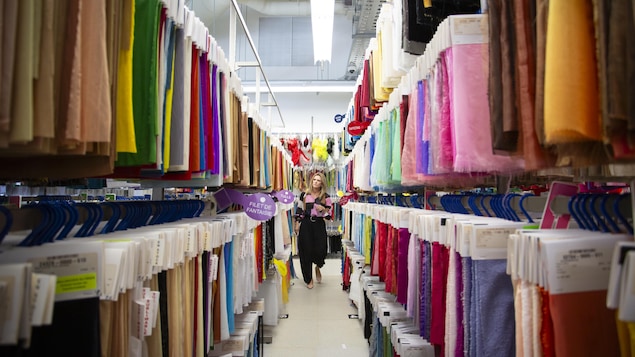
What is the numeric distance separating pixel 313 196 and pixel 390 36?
4583 millimetres

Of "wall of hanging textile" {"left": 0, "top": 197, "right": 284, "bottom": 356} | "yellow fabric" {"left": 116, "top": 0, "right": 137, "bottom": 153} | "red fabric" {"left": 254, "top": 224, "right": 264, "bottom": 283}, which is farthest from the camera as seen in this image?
"red fabric" {"left": 254, "top": 224, "right": 264, "bottom": 283}

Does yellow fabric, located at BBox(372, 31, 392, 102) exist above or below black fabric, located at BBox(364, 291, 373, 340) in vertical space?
above

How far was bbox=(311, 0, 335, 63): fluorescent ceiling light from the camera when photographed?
5389 mm

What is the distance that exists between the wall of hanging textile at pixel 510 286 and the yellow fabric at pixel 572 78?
0.24m

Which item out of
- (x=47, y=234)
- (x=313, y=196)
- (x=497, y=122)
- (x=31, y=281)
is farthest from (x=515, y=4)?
(x=313, y=196)

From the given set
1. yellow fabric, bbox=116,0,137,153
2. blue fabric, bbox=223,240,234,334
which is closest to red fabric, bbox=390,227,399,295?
blue fabric, bbox=223,240,234,334

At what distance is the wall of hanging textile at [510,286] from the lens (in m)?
0.96

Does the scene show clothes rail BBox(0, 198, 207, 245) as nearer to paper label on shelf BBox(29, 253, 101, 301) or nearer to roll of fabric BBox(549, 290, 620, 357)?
paper label on shelf BBox(29, 253, 101, 301)

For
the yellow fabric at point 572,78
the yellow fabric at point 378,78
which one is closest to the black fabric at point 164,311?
the yellow fabric at point 572,78

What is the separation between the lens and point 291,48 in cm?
1027

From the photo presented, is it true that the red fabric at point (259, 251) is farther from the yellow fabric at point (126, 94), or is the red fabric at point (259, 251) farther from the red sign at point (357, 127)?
the yellow fabric at point (126, 94)

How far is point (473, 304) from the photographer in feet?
4.66

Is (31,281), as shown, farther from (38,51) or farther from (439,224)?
(439,224)

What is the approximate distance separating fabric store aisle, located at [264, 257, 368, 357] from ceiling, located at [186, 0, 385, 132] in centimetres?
360
